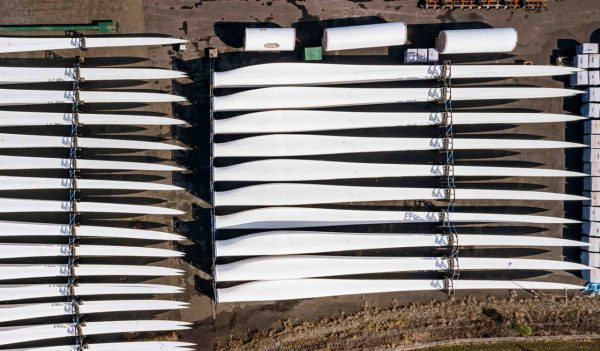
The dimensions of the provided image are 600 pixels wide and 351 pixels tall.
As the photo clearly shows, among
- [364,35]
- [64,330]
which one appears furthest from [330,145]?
[64,330]

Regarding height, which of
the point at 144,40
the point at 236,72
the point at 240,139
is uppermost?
the point at 144,40

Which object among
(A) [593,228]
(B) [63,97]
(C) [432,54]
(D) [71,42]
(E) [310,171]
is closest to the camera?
(E) [310,171]

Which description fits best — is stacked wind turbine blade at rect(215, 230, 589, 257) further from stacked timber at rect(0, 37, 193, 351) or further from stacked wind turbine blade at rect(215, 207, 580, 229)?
stacked timber at rect(0, 37, 193, 351)

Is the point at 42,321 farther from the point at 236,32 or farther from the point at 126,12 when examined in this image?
the point at 236,32

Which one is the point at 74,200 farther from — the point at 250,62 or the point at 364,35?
the point at 364,35

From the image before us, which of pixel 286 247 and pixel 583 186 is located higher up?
pixel 583 186

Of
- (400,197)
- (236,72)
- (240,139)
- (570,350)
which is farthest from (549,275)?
(236,72)
